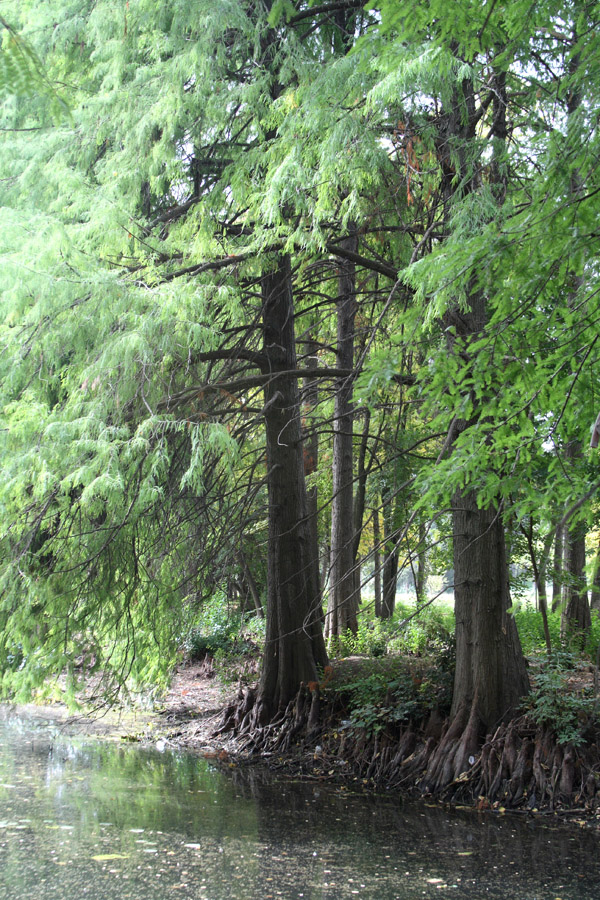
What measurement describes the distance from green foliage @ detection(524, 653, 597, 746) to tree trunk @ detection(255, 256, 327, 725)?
266 cm

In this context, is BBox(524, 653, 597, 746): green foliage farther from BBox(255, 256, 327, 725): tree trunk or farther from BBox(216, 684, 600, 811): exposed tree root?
BBox(255, 256, 327, 725): tree trunk

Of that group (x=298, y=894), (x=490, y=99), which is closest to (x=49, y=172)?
(x=490, y=99)

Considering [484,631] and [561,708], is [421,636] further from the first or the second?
[561,708]

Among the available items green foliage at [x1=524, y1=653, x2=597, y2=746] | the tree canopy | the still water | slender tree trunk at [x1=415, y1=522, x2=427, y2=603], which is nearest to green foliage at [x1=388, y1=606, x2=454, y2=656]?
slender tree trunk at [x1=415, y1=522, x2=427, y2=603]

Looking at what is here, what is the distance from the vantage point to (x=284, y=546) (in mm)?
8930

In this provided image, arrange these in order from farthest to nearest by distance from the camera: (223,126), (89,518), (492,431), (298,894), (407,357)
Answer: (407,357), (223,126), (89,518), (492,431), (298,894)

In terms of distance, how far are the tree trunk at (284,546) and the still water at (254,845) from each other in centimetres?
150

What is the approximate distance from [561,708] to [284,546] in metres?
3.40

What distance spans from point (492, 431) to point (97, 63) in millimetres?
5089

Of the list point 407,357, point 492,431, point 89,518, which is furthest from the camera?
point 407,357

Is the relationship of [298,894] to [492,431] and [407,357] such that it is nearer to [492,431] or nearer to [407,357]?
[492,431]

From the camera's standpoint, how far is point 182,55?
6.47 m

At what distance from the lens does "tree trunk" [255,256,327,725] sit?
28.9 ft

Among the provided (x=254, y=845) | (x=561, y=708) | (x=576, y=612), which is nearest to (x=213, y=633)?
(x=576, y=612)
